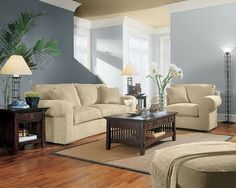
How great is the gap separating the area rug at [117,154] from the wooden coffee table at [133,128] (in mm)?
115

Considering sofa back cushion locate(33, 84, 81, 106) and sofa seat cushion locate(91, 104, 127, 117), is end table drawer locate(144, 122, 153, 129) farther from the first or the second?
sofa back cushion locate(33, 84, 81, 106)

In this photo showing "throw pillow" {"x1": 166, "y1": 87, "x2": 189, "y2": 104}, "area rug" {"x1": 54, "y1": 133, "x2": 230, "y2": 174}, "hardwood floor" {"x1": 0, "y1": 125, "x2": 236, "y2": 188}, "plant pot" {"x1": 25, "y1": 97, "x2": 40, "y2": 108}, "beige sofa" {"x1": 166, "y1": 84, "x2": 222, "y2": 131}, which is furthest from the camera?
"throw pillow" {"x1": 166, "y1": 87, "x2": 189, "y2": 104}

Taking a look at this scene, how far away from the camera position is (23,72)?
3676mm

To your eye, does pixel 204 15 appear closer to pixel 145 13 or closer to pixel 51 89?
pixel 145 13

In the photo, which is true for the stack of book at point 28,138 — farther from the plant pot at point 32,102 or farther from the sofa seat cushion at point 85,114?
the sofa seat cushion at point 85,114

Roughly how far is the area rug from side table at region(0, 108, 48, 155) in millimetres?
508

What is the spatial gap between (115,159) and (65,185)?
88 cm

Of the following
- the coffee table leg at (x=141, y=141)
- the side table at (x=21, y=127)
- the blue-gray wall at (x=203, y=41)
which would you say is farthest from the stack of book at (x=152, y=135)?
the blue-gray wall at (x=203, y=41)

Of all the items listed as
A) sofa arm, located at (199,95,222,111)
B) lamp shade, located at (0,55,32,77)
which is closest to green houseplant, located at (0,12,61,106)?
lamp shade, located at (0,55,32,77)

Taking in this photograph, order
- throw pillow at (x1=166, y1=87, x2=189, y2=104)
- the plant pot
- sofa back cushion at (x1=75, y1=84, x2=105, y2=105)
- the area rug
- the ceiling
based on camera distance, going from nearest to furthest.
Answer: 1. the area rug
2. the plant pot
3. sofa back cushion at (x1=75, y1=84, x2=105, y2=105)
4. throw pillow at (x1=166, y1=87, x2=189, y2=104)
5. the ceiling

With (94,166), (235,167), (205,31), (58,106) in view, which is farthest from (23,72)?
(205,31)

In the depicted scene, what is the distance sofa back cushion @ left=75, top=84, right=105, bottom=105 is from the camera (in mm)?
5098

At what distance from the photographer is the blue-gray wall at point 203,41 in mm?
6027

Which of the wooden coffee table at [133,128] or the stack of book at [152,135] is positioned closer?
the wooden coffee table at [133,128]
